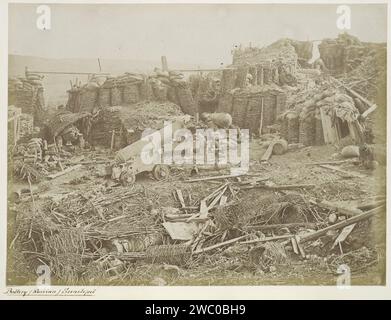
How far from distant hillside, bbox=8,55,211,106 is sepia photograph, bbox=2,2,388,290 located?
0.01 m

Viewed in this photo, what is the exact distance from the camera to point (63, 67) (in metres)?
4.41

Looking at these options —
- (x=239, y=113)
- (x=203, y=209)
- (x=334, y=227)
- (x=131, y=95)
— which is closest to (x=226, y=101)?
(x=239, y=113)

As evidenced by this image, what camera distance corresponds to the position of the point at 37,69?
4.41 meters

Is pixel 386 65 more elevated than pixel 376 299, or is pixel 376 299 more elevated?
pixel 386 65

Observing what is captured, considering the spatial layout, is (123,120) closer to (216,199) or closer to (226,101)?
(226,101)

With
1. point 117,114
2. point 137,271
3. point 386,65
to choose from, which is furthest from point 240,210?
point 386,65

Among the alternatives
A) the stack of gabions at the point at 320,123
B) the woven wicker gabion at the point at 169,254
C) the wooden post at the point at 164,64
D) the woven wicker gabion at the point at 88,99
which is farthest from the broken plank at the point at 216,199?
the woven wicker gabion at the point at 88,99

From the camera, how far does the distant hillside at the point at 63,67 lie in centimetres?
441

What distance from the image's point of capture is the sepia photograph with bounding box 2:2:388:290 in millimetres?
4363

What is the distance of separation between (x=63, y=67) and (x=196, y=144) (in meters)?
1.26

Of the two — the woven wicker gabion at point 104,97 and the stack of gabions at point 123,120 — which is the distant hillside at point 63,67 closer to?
the woven wicker gabion at point 104,97

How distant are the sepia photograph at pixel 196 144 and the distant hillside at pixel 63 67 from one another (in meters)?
0.01
